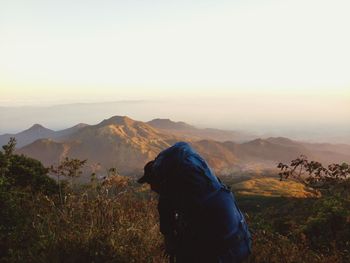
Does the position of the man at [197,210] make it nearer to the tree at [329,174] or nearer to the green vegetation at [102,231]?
the green vegetation at [102,231]

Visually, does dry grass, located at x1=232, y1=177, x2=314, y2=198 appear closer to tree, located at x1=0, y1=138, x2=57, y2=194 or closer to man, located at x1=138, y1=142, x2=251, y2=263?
tree, located at x1=0, y1=138, x2=57, y2=194

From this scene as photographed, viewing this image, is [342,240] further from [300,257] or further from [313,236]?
[300,257]

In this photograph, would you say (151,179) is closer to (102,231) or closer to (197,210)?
(197,210)

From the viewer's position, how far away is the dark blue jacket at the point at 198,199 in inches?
122

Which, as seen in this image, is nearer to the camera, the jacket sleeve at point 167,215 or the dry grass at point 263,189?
the jacket sleeve at point 167,215

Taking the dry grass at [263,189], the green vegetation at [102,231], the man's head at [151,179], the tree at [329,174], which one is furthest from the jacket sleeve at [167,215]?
the dry grass at [263,189]

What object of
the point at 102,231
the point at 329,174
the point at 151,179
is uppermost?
the point at 151,179

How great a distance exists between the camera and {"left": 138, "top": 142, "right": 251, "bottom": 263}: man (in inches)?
122

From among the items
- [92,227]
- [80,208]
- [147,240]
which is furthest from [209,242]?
[80,208]

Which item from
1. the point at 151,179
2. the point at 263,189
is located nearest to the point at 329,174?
the point at 151,179

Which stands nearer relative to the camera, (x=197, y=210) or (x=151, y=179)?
(x=197, y=210)

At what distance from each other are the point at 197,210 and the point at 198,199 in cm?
8

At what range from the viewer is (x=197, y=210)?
318 centimetres

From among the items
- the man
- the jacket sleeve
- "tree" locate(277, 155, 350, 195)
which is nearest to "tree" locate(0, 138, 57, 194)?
"tree" locate(277, 155, 350, 195)
